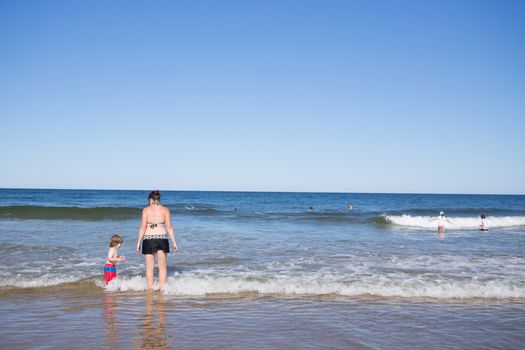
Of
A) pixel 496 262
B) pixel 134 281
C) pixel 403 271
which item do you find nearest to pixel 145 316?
pixel 134 281

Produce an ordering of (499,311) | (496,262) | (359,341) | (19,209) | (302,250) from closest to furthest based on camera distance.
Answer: (359,341), (499,311), (496,262), (302,250), (19,209)

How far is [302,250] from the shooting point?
1329 centimetres

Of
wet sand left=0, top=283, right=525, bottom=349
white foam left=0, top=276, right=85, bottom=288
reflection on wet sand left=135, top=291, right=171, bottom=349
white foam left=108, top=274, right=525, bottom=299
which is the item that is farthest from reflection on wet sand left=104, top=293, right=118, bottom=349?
white foam left=0, top=276, right=85, bottom=288

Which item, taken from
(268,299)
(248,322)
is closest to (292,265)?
(268,299)

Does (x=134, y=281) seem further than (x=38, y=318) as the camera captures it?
Yes

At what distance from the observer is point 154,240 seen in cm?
771

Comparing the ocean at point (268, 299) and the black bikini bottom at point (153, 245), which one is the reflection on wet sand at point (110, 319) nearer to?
the ocean at point (268, 299)

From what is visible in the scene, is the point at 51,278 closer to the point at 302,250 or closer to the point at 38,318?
the point at 38,318

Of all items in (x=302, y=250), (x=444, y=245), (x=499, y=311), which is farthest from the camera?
A: (x=444, y=245)

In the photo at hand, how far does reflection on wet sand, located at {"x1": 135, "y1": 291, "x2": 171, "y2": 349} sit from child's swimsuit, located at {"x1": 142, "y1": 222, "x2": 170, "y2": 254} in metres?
0.94

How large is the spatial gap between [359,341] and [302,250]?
837 cm

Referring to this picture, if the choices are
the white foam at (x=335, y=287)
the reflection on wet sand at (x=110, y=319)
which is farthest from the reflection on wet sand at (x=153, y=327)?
the white foam at (x=335, y=287)

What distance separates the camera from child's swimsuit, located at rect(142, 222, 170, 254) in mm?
A: 7691

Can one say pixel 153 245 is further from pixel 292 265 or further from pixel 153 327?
pixel 292 265
